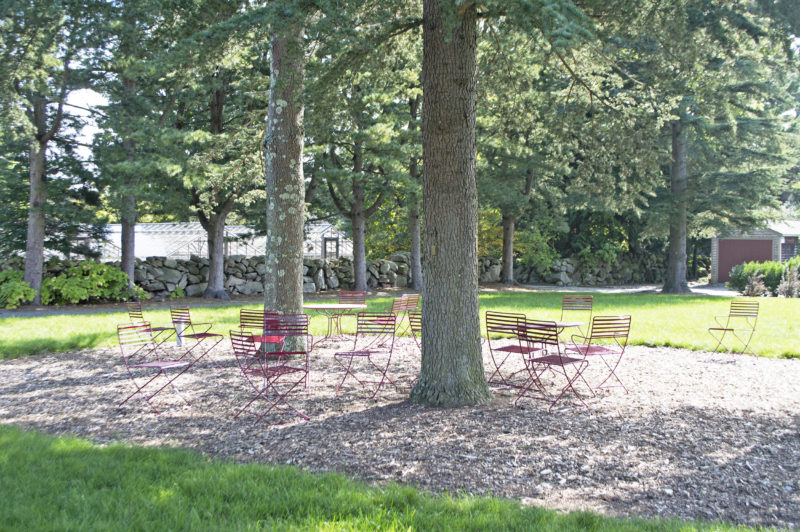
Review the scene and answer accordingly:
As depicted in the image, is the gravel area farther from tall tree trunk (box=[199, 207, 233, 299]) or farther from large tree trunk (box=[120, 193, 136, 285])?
tall tree trunk (box=[199, 207, 233, 299])

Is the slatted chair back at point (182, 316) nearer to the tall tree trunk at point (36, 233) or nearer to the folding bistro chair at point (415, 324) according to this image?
the folding bistro chair at point (415, 324)

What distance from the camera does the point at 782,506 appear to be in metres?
3.83

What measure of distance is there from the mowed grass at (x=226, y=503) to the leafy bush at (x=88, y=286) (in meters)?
14.3

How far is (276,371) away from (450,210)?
295 cm

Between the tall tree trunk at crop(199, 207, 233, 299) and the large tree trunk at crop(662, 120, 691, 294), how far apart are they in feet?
55.1

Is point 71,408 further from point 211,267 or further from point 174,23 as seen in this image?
point 211,267

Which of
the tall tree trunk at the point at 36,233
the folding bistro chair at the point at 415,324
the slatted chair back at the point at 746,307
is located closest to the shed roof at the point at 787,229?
the slatted chair back at the point at 746,307

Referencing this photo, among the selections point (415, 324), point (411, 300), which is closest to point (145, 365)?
point (415, 324)

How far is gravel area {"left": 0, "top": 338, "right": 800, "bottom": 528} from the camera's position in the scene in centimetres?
409

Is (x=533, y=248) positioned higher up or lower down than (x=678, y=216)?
lower down

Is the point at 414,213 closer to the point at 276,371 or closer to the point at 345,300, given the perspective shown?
the point at 345,300

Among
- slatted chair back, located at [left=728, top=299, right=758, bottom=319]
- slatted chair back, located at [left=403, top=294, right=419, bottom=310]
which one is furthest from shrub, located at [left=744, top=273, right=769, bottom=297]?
slatted chair back, located at [left=403, top=294, right=419, bottom=310]

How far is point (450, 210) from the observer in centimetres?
625

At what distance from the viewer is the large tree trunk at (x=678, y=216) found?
75.6ft
